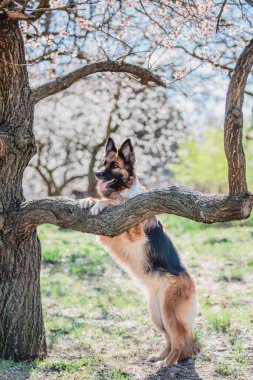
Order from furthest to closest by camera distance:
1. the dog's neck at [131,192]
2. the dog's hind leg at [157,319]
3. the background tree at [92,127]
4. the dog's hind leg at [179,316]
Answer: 1. the background tree at [92,127]
2. the dog's neck at [131,192]
3. the dog's hind leg at [157,319]
4. the dog's hind leg at [179,316]

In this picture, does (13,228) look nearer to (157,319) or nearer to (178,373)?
(157,319)

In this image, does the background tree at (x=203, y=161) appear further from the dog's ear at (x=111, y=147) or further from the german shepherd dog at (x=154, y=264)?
the german shepherd dog at (x=154, y=264)

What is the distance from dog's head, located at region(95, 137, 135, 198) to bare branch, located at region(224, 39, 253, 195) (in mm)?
2197

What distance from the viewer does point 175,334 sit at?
5.39m

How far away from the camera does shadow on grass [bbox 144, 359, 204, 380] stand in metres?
4.93

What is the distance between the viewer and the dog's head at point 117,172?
5852 mm

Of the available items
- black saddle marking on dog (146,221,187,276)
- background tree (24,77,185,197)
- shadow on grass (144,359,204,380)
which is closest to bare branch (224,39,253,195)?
black saddle marking on dog (146,221,187,276)

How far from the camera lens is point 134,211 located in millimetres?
4465

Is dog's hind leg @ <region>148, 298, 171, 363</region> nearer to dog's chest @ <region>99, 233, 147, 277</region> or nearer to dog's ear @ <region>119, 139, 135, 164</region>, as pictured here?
dog's chest @ <region>99, 233, 147, 277</region>

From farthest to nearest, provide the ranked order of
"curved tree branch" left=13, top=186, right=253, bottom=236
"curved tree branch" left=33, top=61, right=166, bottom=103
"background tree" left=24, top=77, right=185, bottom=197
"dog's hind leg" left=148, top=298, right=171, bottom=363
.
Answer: "background tree" left=24, top=77, right=185, bottom=197, "dog's hind leg" left=148, top=298, right=171, bottom=363, "curved tree branch" left=33, top=61, right=166, bottom=103, "curved tree branch" left=13, top=186, right=253, bottom=236

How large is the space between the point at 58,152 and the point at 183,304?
656 inches

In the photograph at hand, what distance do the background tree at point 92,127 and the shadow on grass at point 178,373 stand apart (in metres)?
12.0

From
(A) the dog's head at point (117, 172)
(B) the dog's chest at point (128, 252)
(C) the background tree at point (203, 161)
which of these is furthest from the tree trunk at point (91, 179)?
(B) the dog's chest at point (128, 252)

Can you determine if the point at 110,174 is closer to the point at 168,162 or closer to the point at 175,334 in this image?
the point at 175,334
